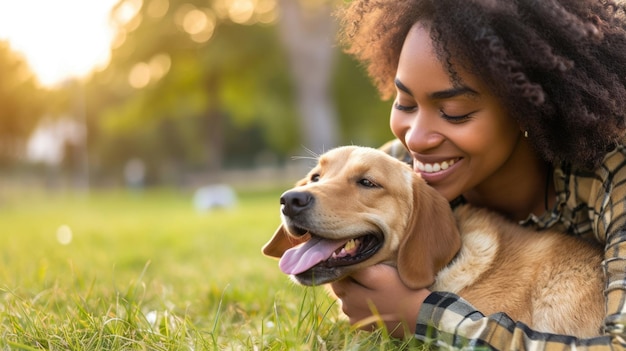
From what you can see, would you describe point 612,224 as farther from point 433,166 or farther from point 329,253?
point 329,253

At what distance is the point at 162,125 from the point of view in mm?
47312

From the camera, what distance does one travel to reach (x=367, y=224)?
10.5 ft

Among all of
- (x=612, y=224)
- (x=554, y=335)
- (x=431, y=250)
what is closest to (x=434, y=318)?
(x=431, y=250)

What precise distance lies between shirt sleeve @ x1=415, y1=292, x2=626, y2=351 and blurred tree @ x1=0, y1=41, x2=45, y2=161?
38.3 meters

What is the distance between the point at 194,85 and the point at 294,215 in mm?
27530

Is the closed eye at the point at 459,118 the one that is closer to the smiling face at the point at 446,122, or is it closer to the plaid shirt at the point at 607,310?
the smiling face at the point at 446,122

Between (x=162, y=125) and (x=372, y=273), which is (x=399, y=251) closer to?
(x=372, y=273)

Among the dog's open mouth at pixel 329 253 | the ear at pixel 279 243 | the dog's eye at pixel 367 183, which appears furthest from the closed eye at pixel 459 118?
the ear at pixel 279 243

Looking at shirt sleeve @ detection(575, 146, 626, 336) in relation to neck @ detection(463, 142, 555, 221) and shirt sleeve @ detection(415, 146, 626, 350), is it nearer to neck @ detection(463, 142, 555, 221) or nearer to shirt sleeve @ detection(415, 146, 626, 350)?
shirt sleeve @ detection(415, 146, 626, 350)

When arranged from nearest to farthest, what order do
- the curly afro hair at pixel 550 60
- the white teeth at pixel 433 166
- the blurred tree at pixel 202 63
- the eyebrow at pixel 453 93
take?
the curly afro hair at pixel 550 60, the eyebrow at pixel 453 93, the white teeth at pixel 433 166, the blurred tree at pixel 202 63

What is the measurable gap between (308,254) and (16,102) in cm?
3962

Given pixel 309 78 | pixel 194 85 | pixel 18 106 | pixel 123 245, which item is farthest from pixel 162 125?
pixel 123 245

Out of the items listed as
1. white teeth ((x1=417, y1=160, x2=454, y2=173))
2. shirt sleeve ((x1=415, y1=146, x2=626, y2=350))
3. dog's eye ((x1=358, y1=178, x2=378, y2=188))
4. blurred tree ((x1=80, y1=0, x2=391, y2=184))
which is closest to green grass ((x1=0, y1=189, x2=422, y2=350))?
shirt sleeve ((x1=415, y1=146, x2=626, y2=350))

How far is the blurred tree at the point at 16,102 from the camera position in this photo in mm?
36906
